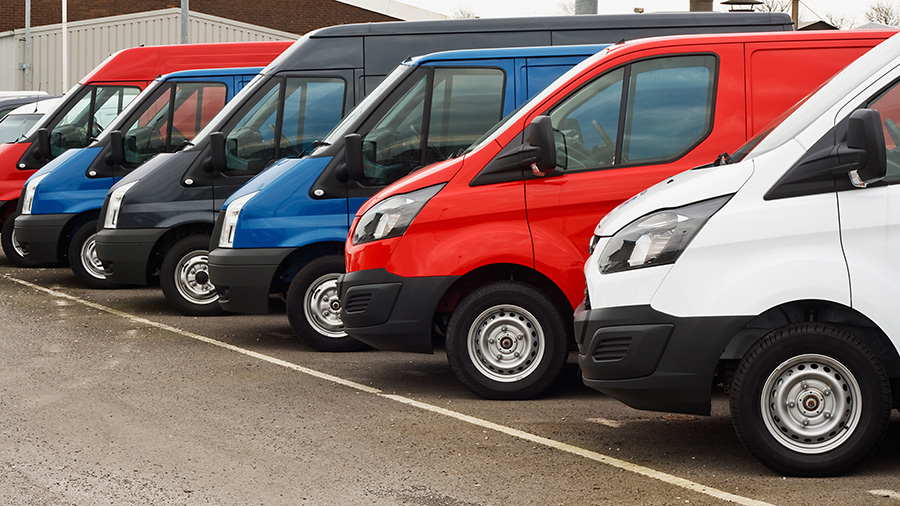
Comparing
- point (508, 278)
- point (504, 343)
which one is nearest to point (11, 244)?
point (508, 278)

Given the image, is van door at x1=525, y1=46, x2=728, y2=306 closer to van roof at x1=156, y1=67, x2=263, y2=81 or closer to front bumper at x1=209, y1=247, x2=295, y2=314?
front bumper at x1=209, y1=247, x2=295, y2=314

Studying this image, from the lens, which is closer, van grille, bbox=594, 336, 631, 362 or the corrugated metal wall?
van grille, bbox=594, 336, 631, 362

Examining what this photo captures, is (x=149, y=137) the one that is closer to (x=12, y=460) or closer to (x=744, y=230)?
(x=12, y=460)

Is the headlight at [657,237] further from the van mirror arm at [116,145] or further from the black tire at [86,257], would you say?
the black tire at [86,257]

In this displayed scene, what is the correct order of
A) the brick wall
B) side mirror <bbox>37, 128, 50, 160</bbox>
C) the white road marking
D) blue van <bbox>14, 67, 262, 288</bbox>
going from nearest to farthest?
the white road marking, blue van <bbox>14, 67, 262, 288</bbox>, side mirror <bbox>37, 128, 50, 160</bbox>, the brick wall

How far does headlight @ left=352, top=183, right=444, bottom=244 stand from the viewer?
751 cm

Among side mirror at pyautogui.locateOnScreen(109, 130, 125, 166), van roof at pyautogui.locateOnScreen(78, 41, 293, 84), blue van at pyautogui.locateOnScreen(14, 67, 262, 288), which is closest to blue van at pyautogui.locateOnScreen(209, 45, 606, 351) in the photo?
blue van at pyautogui.locateOnScreen(14, 67, 262, 288)

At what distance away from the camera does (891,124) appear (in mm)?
5594

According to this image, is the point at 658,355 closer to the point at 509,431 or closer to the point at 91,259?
the point at 509,431

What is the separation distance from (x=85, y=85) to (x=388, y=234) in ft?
27.0

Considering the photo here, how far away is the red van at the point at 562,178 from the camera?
291 inches

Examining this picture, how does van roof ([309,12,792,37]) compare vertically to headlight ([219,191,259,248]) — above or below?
above

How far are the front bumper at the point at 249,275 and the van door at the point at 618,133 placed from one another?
2.70m

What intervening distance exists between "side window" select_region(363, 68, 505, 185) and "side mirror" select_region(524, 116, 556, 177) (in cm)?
164
